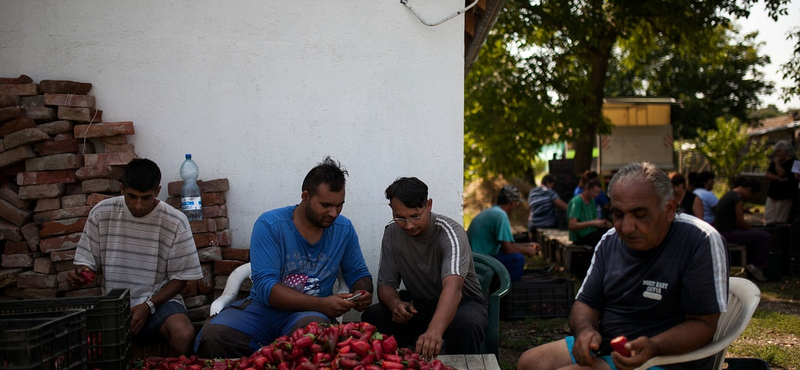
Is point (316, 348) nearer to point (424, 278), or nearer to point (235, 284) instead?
point (424, 278)

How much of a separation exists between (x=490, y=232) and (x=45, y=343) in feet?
16.6

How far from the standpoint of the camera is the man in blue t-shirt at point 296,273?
4023 millimetres

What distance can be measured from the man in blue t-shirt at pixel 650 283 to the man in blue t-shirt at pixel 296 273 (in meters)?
1.38

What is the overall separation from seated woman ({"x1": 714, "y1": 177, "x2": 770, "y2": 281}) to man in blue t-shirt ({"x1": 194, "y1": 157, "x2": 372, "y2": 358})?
259 inches

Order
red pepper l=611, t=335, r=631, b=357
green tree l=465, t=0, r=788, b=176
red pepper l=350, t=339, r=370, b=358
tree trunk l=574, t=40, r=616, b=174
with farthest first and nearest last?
tree trunk l=574, t=40, r=616, b=174 < green tree l=465, t=0, r=788, b=176 < red pepper l=350, t=339, r=370, b=358 < red pepper l=611, t=335, r=631, b=357

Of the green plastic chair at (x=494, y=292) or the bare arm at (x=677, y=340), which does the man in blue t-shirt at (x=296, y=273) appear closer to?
the green plastic chair at (x=494, y=292)

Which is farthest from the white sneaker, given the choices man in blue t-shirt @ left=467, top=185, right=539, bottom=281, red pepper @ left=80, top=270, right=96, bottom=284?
red pepper @ left=80, top=270, right=96, bottom=284

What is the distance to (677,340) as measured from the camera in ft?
9.98

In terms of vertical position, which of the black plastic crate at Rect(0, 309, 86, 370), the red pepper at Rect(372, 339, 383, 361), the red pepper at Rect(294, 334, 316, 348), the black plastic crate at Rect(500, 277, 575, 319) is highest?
the black plastic crate at Rect(0, 309, 86, 370)

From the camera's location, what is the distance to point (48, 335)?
2.78 meters

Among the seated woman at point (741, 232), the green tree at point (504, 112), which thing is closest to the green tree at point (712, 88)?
the green tree at point (504, 112)

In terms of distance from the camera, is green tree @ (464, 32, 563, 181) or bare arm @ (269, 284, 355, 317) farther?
green tree @ (464, 32, 563, 181)

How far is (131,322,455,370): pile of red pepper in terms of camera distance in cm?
300

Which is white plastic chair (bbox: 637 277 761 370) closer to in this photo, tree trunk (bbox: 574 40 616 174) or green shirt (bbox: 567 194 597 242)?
green shirt (bbox: 567 194 597 242)
